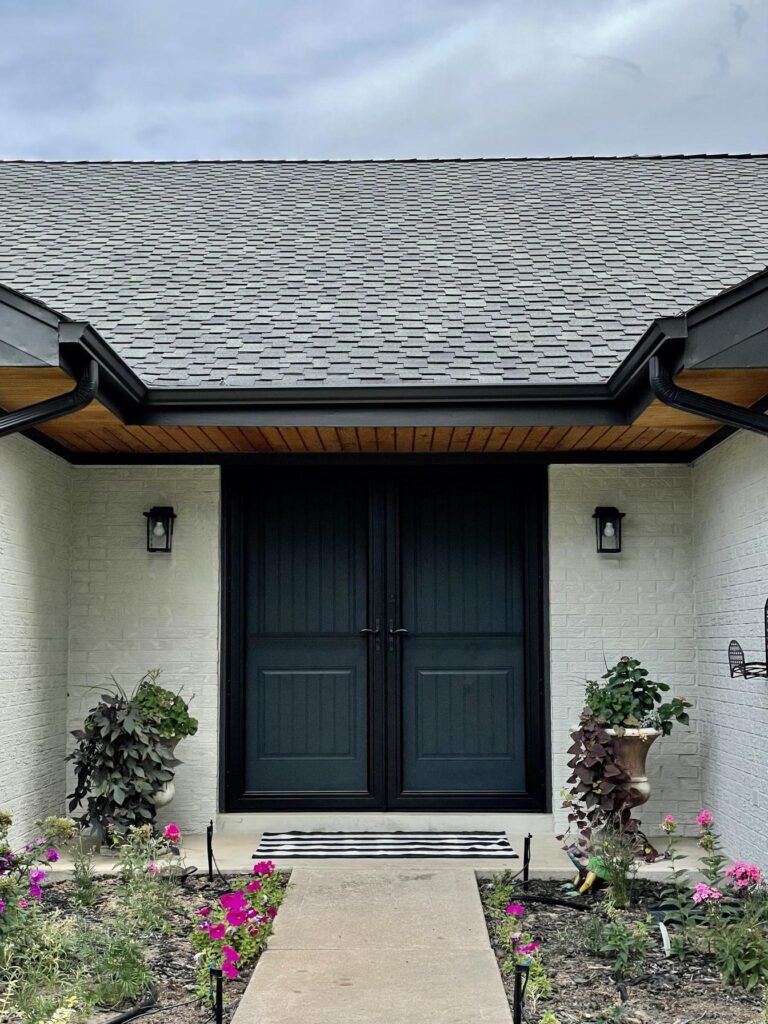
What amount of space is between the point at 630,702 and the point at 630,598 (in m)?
0.80

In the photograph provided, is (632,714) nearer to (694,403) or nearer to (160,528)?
(694,403)

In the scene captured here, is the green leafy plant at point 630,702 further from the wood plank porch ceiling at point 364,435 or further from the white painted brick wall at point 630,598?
the wood plank porch ceiling at point 364,435

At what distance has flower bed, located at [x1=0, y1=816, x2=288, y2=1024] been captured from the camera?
3.23 m

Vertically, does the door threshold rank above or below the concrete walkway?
above

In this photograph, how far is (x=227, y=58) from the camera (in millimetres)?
21453

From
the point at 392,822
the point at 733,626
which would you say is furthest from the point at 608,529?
the point at 392,822

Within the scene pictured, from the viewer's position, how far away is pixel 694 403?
14.0ft

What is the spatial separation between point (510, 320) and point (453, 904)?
3.15 m

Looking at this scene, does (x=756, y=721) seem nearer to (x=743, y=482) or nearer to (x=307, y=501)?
(x=743, y=482)

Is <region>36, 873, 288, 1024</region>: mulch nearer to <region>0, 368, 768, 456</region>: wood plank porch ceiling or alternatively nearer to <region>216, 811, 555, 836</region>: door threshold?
<region>216, 811, 555, 836</region>: door threshold

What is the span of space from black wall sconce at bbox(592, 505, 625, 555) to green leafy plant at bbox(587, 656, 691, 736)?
0.70 meters

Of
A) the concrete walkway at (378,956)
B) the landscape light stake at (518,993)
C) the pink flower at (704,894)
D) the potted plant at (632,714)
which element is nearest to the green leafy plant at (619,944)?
the pink flower at (704,894)

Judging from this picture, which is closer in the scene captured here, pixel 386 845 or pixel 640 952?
pixel 640 952

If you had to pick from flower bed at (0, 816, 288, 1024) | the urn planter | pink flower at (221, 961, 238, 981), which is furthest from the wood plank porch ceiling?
pink flower at (221, 961, 238, 981)
